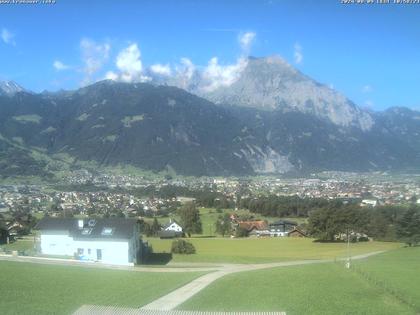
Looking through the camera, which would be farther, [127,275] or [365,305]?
[127,275]

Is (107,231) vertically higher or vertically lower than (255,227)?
higher

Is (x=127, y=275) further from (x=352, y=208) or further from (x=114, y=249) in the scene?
(x=352, y=208)

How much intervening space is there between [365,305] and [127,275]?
58.1ft

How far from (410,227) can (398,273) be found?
32.4 meters

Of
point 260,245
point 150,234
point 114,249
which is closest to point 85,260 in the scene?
point 114,249

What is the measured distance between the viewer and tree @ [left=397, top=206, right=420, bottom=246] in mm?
69125

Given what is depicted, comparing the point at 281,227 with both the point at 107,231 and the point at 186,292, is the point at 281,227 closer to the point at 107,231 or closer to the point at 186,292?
the point at 107,231

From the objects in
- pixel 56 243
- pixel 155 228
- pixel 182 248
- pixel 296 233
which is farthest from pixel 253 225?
pixel 56 243

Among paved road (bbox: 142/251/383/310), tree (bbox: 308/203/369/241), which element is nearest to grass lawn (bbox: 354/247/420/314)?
paved road (bbox: 142/251/383/310)

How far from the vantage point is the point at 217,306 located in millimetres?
25547

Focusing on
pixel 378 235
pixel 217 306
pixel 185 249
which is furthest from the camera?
pixel 378 235

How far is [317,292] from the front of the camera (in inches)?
1216

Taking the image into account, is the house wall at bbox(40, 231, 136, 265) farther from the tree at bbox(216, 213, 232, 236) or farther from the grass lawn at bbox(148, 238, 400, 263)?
the tree at bbox(216, 213, 232, 236)

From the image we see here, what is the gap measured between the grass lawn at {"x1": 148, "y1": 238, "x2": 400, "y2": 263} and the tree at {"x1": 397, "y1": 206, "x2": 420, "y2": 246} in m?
1.77
